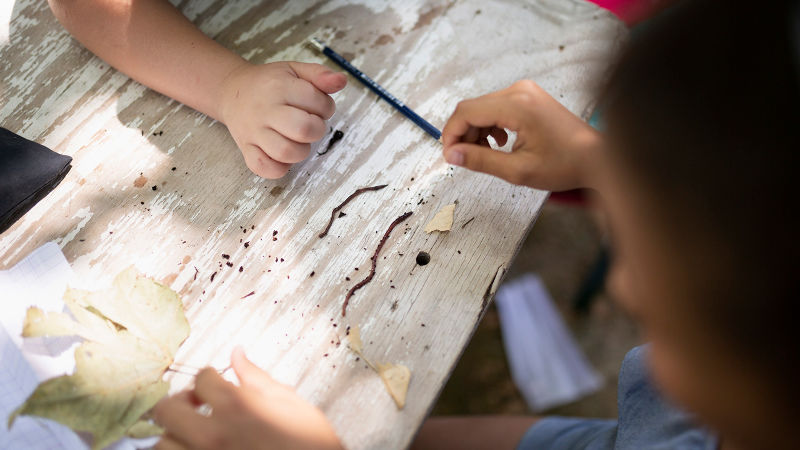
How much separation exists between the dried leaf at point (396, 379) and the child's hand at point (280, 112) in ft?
1.12

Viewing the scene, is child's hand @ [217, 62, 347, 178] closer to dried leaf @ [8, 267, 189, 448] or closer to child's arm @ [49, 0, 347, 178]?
child's arm @ [49, 0, 347, 178]

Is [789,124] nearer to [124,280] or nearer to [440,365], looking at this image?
[440,365]

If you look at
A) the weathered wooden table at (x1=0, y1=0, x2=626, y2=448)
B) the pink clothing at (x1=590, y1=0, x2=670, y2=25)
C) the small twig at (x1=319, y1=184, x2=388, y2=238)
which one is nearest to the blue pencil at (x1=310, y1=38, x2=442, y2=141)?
the weathered wooden table at (x1=0, y1=0, x2=626, y2=448)

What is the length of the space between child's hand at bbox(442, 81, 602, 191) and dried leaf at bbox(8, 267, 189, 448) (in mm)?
472

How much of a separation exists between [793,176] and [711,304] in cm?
11

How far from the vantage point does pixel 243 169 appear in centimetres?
83

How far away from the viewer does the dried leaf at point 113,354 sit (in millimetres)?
646

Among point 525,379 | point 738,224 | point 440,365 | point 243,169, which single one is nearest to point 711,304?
point 738,224

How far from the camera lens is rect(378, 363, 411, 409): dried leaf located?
25.9 inches

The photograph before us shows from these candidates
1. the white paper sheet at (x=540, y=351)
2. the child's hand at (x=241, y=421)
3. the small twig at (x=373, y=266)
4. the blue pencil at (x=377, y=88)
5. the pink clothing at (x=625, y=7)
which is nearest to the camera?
the child's hand at (x=241, y=421)

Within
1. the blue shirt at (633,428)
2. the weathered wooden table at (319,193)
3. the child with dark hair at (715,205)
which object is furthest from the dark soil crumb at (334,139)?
the blue shirt at (633,428)

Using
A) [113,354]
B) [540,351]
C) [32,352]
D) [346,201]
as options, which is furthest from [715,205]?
[540,351]

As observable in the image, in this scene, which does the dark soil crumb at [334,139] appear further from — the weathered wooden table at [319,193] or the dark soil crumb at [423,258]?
the dark soil crumb at [423,258]

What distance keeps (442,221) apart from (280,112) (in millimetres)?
300
